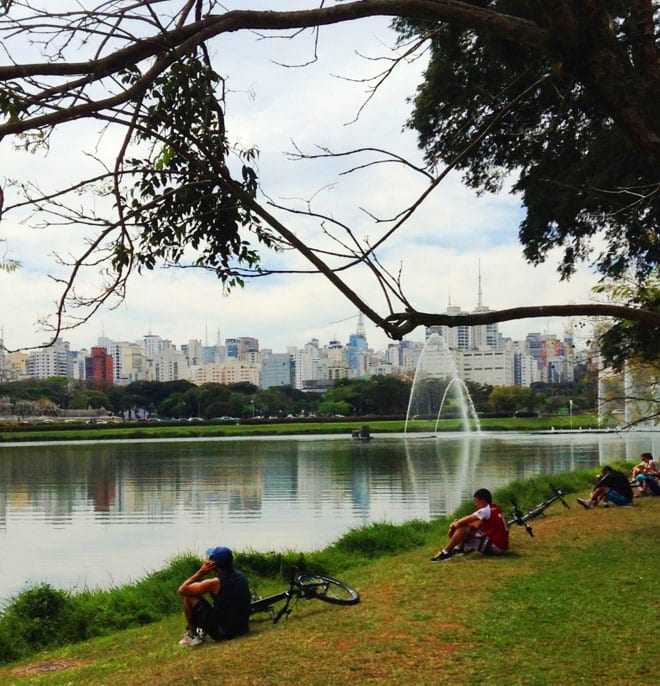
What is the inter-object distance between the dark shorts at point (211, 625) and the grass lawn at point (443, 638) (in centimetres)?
18

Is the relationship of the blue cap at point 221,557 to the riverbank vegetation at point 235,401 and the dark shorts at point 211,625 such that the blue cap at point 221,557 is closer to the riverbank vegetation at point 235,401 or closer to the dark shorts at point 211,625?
the dark shorts at point 211,625

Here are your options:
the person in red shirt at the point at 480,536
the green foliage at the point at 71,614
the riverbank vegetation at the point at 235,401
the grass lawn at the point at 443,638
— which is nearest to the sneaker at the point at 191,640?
the grass lawn at the point at 443,638

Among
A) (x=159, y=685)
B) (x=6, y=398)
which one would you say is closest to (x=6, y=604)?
(x=159, y=685)

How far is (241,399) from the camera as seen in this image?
12288 cm

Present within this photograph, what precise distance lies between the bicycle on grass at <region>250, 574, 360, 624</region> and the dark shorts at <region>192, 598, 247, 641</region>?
30 cm

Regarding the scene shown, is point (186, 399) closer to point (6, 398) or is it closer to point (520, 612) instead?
point (6, 398)

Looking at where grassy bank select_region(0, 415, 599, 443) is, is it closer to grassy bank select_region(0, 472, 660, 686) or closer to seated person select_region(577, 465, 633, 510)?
seated person select_region(577, 465, 633, 510)

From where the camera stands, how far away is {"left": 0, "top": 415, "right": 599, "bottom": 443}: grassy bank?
274ft

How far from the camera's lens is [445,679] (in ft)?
19.1

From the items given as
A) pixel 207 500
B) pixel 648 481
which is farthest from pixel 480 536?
pixel 207 500

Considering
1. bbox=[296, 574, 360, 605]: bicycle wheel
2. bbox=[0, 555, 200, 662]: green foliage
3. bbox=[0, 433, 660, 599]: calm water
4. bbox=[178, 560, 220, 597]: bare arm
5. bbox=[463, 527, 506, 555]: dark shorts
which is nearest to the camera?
bbox=[178, 560, 220, 597]: bare arm

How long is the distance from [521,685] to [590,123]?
795cm

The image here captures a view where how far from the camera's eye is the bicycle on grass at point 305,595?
8.11 meters

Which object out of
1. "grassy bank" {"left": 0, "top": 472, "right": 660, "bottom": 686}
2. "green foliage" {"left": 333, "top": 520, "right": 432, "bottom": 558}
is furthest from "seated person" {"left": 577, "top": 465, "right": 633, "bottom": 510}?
"grassy bank" {"left": 0, "top": 472, "right": 660, "bottom": 686}
